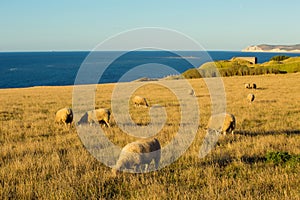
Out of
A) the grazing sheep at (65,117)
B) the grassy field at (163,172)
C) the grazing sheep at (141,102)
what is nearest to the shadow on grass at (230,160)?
the grassy field at (163,172)

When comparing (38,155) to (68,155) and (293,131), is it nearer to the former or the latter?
(68,155)

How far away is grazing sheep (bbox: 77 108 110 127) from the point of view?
588 inches

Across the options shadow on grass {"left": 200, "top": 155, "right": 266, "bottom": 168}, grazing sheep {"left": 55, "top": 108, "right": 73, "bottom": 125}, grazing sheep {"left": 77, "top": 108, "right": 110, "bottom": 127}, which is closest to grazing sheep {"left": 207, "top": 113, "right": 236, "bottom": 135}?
shadow on grass {"left": 200, "top": 155, "right": 266, "bottom": 168}

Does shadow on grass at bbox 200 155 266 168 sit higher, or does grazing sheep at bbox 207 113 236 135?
grazing sheep at bbox 207 113 236 135

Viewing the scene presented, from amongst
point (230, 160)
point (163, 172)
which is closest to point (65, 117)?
point (163, 172)

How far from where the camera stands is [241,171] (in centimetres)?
761

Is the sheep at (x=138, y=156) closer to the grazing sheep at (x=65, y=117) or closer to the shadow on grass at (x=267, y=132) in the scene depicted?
the shadow on grass at (x=267, y=132)

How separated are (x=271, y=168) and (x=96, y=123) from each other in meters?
9.12

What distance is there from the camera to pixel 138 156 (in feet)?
26.0

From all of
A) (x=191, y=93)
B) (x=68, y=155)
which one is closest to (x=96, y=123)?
(x=68, y=155)

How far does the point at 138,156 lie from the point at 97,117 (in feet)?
24.3

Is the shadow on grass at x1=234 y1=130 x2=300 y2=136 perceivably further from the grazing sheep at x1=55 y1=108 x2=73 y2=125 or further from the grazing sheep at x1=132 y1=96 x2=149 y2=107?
the grazing sheep at x1=132 y1=96 x2=149 y2=107

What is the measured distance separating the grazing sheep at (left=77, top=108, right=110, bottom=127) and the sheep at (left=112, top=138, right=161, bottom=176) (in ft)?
21.4

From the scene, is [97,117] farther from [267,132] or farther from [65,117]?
[267,132]
